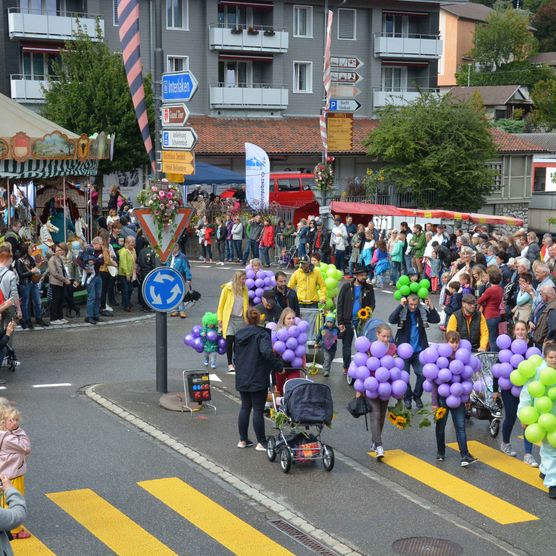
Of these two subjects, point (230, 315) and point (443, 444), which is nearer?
point (443, 444)

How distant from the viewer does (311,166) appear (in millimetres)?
49688

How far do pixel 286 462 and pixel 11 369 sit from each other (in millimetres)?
6608

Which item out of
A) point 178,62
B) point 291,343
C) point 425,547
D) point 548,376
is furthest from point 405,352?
point 178,62

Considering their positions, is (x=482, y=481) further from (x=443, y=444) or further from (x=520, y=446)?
(x=520, y=446)

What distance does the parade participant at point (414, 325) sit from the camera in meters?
13.7

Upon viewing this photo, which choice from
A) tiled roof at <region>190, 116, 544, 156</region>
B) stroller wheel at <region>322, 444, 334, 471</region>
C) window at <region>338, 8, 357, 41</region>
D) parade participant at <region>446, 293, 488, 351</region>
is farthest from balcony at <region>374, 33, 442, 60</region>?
stroller wheel at <region>322, 444, 334, 471</region>

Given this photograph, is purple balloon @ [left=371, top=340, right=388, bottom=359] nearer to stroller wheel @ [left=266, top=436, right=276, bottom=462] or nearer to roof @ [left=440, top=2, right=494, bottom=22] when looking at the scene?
stroller wheel @ [left=266, top=436, right=276, bottom=462]

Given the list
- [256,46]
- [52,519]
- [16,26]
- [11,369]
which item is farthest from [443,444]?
[256,46]

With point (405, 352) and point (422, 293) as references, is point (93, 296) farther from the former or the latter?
point (405, 352)

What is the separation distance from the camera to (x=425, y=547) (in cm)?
891

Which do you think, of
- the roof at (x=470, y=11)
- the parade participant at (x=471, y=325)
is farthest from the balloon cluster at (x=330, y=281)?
the roof at (x=470, y=11)

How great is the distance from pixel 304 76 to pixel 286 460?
42.9 meters

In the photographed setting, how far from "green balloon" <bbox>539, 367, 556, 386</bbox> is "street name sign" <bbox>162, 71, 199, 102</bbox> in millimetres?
6102

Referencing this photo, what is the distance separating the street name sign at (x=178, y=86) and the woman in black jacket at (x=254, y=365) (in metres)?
3.74
